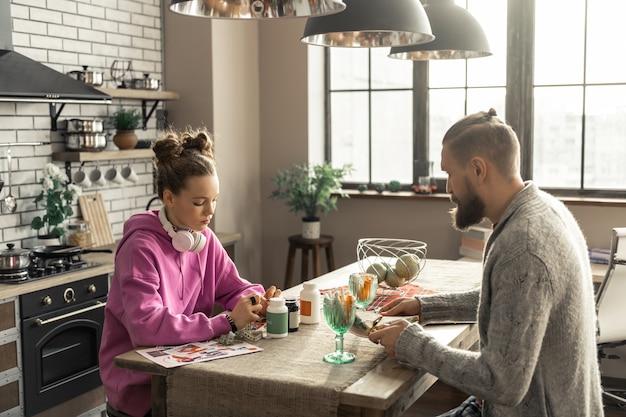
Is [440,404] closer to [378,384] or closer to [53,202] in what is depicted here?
[53,202]

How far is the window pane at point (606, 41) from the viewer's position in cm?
490

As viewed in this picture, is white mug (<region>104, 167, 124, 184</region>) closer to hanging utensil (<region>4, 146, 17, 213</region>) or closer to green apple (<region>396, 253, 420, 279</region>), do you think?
hanging utensil (<region>4, 146, 17, 213</region>)

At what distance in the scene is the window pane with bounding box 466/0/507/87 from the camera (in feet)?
17.0

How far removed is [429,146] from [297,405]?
3.73 m

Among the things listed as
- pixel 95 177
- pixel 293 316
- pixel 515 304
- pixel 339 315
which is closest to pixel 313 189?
pixel 95 177

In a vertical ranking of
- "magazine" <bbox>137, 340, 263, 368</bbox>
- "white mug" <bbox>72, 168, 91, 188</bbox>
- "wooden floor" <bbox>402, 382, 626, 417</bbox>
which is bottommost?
"wooden floor" <bbox>402, 382, 626, 417</bbox>

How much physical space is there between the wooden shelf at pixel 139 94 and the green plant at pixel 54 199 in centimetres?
56

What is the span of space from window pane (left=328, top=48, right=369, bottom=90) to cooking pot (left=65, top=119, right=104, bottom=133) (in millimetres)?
1924

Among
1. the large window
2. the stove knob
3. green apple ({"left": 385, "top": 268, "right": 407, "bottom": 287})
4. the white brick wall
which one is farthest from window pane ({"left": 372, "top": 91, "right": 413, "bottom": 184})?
green apple ({"left": 385, "top": 268, "right": 407, "bottom": 287})

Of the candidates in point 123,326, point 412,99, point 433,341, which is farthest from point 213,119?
point 433,341

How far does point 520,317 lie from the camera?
6.15 feet

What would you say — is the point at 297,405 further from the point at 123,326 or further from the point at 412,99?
the point at 412,99

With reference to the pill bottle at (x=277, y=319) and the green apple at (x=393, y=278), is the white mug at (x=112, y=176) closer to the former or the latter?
the green apple at (x=393, y=278)

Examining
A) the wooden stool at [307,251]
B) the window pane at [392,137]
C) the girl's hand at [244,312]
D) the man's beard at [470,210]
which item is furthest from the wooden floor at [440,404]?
the man's beard at [470,210]
